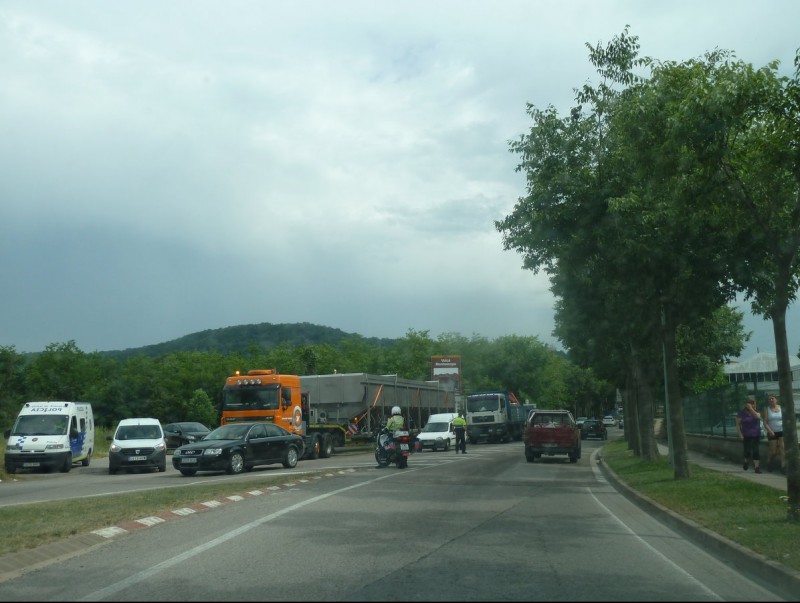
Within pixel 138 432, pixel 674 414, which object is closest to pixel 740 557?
pixel 674 414

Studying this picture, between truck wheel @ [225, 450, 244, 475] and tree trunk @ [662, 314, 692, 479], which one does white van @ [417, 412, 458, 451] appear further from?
tree trunk @ [662, 314, 692, 479]

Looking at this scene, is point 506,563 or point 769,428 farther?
point 769,428

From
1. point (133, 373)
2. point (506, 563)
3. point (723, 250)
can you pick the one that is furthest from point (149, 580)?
point (133, 373)

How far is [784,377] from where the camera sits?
1224 cm

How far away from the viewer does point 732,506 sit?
13578 mm

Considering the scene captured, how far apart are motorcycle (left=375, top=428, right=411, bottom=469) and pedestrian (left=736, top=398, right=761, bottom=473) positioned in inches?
367

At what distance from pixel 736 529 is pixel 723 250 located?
7.47 m

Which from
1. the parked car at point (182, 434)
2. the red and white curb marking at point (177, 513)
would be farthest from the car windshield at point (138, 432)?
the parked car at point (182, 434)

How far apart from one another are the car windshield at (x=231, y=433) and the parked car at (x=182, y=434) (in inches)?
710

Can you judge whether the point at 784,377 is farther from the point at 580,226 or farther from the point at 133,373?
the point at 133,373

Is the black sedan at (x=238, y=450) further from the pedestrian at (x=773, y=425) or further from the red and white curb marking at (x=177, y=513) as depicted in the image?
the pedestrian at (x=773, y=425)

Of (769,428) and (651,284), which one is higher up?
(651,284)

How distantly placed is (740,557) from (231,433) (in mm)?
19024

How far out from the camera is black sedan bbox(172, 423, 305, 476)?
24.9 meters
